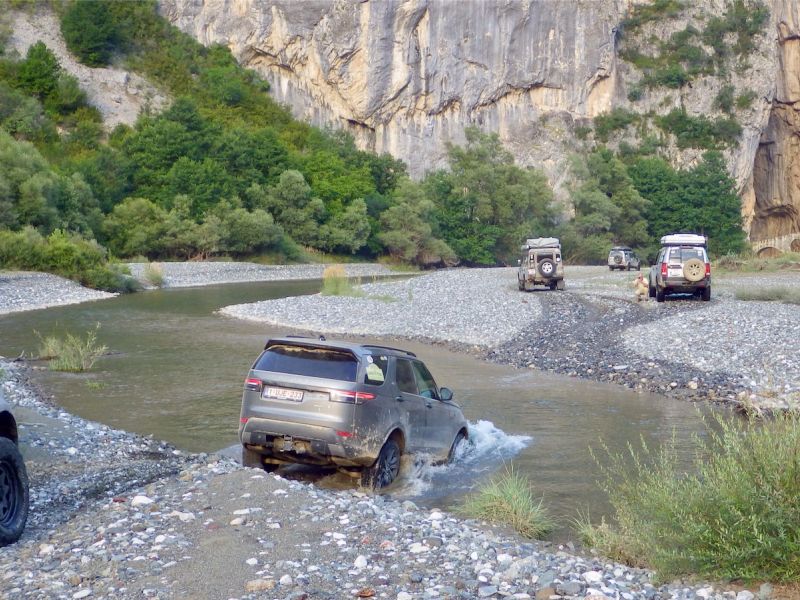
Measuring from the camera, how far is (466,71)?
9719 centimetres

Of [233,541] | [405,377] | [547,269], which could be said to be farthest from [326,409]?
[547,269]

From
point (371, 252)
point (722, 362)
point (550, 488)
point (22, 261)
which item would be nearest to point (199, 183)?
point (371, 252)

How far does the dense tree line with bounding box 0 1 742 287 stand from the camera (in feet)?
198

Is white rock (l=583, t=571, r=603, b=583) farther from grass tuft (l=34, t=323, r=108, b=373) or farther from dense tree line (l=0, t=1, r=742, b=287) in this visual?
dense tree line (l=0, t=1, r=742, b=287)

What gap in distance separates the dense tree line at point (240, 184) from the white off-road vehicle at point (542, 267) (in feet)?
67.7

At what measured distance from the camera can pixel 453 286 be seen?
43594mm

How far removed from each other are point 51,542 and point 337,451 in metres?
3.34

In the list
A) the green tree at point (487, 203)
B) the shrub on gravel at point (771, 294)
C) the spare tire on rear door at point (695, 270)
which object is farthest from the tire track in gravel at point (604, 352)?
the green tree at point (487, 203)

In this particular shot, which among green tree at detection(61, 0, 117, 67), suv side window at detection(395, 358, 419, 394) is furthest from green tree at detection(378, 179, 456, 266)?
suv side window at detection(395, 358, 419, 394)

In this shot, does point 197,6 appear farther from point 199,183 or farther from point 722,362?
point 722,362

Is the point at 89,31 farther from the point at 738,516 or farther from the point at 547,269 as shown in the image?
the point at 738,516

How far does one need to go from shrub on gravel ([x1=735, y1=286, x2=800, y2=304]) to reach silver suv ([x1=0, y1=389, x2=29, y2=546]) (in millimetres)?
29777

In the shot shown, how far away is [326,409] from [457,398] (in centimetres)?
810

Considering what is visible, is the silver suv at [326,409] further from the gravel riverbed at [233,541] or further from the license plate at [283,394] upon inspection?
the gravel riverbed at [233,541]
